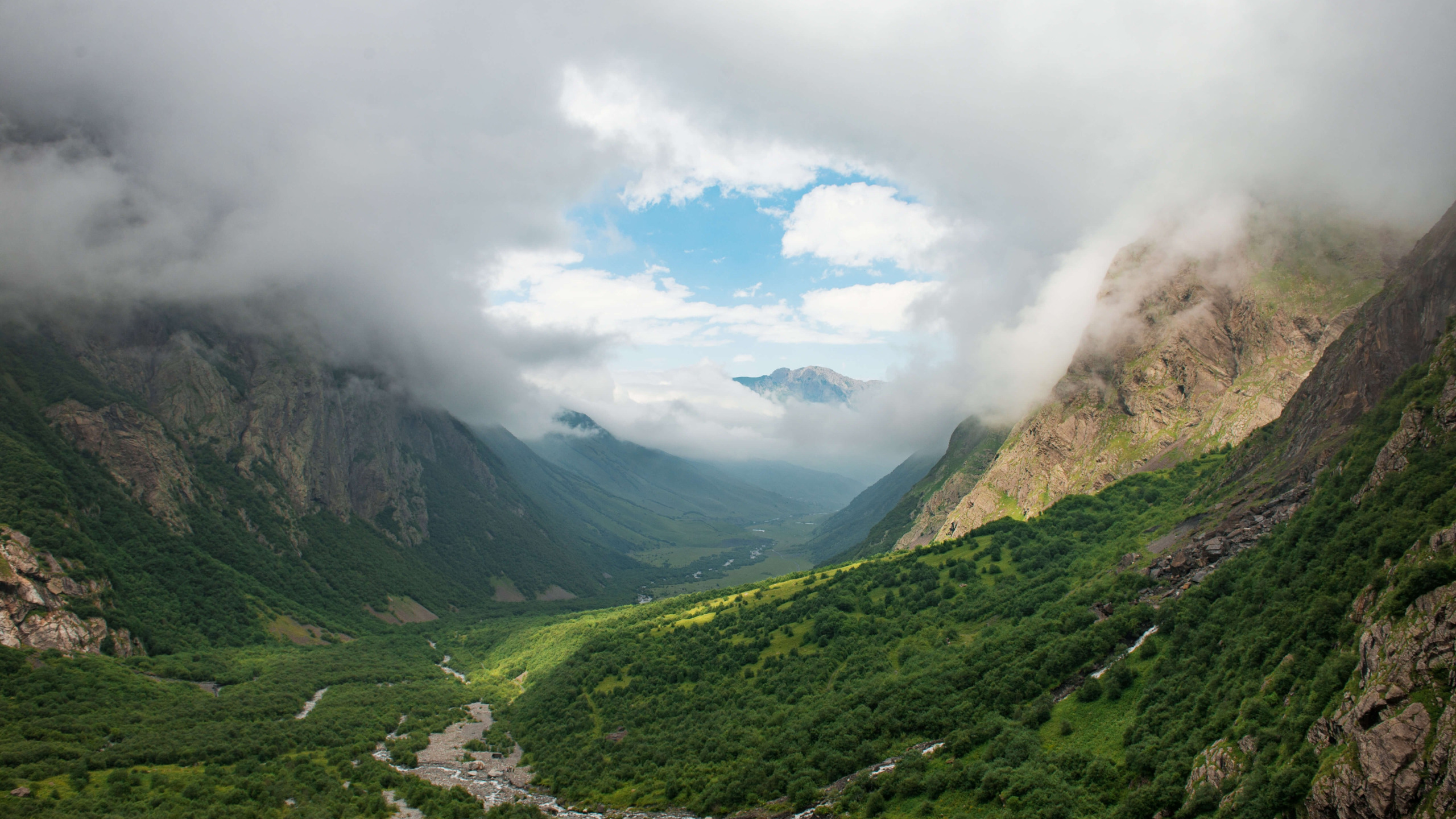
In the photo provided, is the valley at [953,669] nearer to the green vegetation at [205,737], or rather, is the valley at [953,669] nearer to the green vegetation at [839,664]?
the green vegetation at [839,664]

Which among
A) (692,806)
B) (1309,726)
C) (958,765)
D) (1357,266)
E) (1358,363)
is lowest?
(692,806)

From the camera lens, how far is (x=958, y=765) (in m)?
54.7

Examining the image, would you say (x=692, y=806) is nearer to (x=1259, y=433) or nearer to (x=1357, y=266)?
(x=1259, y=433)

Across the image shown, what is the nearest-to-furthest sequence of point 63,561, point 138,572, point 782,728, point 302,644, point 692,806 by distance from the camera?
point 692,806
point 782,728
point 63,561
point 138,572
point 302,644

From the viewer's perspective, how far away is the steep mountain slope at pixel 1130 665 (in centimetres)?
3156

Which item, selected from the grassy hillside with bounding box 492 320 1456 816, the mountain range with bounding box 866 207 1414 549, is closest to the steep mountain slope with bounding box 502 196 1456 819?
the grassy hillside with bounding box 492 320 1456 816

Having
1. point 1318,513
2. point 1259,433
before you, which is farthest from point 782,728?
point 1259,433

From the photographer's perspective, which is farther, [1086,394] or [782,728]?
[1086,394]

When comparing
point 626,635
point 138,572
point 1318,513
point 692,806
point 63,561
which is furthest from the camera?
point 138,572

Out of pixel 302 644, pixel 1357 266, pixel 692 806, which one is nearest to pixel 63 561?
pixel 302 644

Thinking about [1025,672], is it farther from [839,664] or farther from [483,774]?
[483,774]

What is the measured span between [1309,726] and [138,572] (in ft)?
752

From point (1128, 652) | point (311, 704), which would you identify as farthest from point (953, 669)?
point (311, 704)

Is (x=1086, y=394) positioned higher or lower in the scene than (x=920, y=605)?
higher
